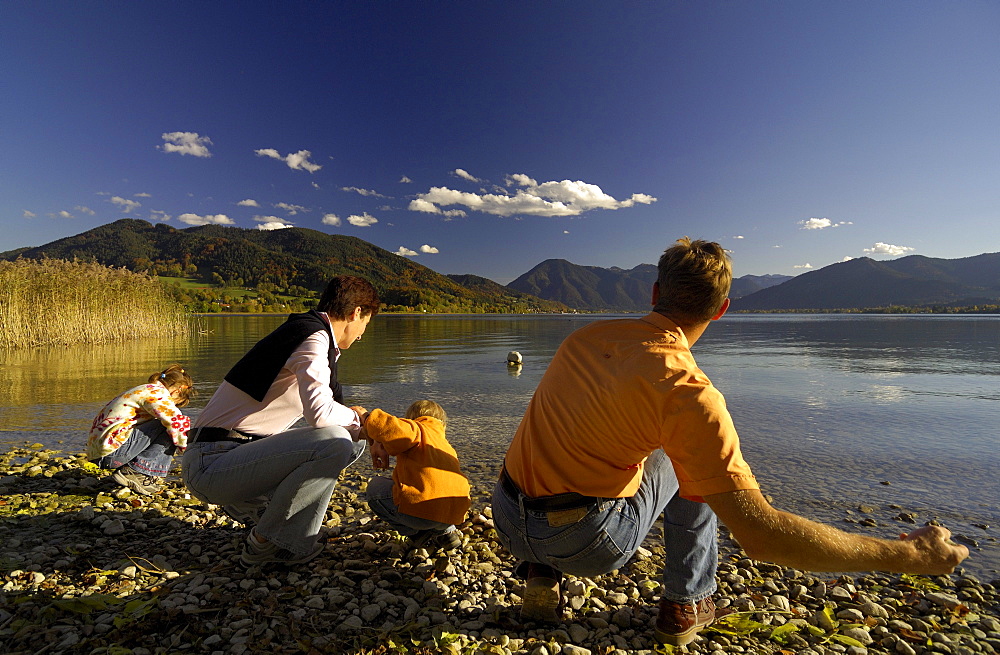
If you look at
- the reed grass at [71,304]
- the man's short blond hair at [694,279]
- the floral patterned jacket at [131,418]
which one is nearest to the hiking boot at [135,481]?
the floral patterned jacket at [131,418]

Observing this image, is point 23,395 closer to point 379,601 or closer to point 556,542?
point 379,601

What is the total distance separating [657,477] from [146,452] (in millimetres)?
5406

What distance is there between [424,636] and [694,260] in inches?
94.0

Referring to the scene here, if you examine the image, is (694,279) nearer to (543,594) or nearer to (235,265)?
(543,594)

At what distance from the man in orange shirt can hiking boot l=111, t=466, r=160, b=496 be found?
4208mm

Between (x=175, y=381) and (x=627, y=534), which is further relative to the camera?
(x=175, y=381)

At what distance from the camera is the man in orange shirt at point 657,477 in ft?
5.87

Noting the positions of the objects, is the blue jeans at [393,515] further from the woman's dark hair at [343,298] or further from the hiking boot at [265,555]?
the woman's dark hair at [343,298]

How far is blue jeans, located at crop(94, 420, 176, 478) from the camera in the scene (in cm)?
500

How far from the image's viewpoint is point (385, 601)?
2.92 meters

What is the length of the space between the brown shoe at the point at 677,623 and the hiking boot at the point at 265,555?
7.59ft

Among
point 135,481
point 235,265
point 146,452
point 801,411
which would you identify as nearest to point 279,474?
point 135,481

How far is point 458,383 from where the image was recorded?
13547 millimetres

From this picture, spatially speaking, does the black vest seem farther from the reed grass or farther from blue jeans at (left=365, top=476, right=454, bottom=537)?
the reed grass
